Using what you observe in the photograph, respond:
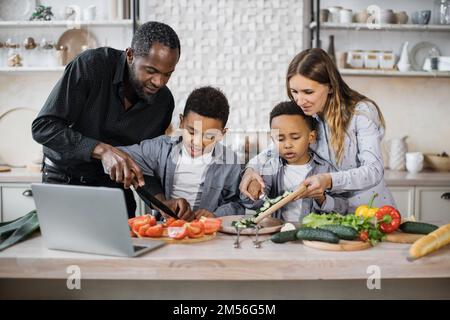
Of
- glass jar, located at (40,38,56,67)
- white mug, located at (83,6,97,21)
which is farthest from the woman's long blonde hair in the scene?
glass jar, located at (40,38,56,67)

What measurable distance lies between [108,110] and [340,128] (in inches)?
44.4

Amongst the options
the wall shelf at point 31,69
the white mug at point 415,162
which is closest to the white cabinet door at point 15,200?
the wall shelf at point 31,69

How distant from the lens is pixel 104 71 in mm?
2428

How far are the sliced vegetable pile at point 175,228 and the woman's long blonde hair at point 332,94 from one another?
0.88 m

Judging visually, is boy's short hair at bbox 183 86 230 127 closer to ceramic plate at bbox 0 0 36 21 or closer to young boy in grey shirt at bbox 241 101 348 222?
young boy in grey shirt at bbox 241 101 348 222

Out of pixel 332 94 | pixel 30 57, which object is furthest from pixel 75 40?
pixel 332 94

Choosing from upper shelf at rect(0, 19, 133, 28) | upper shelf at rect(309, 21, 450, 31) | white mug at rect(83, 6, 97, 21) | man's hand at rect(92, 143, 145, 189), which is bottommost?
man's hand at rect(92, 143, 145, 189)

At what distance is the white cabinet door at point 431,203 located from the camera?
3.49m

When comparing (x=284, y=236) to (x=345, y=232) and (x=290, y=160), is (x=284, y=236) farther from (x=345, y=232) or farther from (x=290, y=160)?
(x=290, y=160)

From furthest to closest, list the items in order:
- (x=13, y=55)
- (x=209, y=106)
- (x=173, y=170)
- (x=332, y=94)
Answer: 1. (x=13, y=55)
2. (x=173, y=170)
3. (x=209, y=106)
4. (x=332, y=94)

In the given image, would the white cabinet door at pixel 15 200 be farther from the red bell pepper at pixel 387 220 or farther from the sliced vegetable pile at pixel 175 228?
the red bell pepper at pixel 387 220

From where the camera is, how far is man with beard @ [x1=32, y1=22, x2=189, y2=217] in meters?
2.15

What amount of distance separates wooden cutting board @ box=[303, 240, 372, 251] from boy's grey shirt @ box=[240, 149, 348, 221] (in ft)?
2.35

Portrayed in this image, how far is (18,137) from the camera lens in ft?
13.2
